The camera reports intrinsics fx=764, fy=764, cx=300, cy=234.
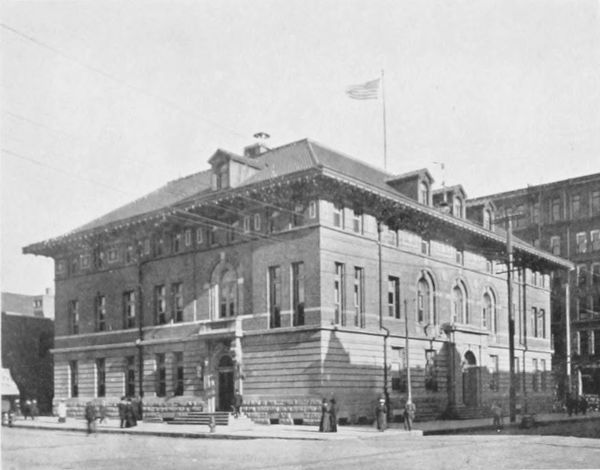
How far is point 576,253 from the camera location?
218ft

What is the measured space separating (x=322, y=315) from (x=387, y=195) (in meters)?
6.61

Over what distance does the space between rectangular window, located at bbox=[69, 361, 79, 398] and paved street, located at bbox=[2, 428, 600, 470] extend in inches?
713

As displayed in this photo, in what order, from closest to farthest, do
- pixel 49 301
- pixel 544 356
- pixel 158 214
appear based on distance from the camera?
1. pixel 158 214
2. pixel 544 356
3. pixel 49 301

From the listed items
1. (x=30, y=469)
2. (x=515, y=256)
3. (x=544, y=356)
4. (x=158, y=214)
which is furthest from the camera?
(x=544, y=356)

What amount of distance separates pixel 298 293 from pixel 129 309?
1282 cm

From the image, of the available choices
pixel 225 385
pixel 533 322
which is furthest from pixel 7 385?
pixel 533 322

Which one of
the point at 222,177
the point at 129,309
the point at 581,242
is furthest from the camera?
the point at 581,242

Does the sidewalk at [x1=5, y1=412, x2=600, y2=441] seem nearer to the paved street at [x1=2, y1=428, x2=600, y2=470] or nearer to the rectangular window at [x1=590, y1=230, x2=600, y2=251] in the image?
the paved street at [x1=2, y1=428, x2=600, y2=470]

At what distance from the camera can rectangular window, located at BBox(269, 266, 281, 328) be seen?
34.9 metres

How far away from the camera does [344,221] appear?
34.7 meters

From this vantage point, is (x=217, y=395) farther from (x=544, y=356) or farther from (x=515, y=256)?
(x=544, y=356)

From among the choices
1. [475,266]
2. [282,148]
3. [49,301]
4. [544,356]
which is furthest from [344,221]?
[49,301]

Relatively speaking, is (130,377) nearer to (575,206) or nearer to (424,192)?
(424,192)

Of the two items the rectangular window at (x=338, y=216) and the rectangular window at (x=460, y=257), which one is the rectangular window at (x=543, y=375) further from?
the rectangular window at (x=338, y=216)
